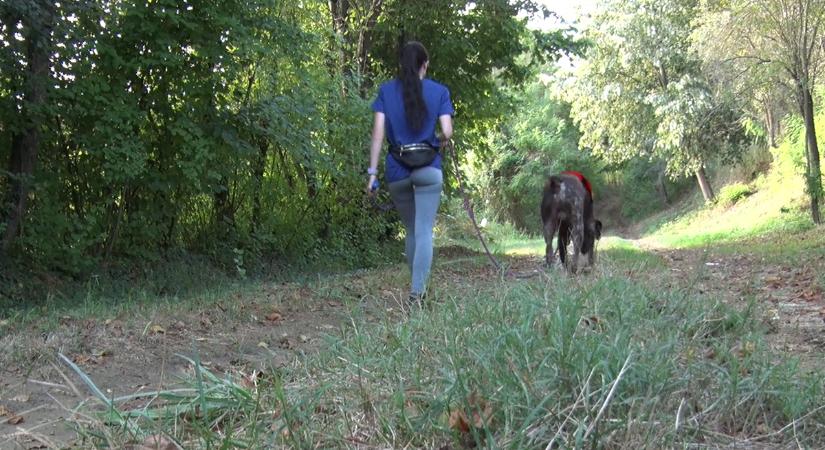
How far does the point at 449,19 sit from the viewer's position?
44.6 feet

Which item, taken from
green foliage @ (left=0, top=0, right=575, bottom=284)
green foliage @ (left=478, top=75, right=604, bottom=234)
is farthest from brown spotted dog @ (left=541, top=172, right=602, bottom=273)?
green foliage @ (left=478, top=75, right=604, bottom=234)

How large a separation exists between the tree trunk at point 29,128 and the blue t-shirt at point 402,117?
3.29m

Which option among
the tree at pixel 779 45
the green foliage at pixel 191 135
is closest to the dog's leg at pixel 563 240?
the green foliage at pixel 191 135

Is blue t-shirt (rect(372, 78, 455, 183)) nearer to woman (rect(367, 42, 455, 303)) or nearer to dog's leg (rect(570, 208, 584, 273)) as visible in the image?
woman (rect(367, 42, 455, 303))

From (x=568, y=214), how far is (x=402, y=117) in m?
3.27

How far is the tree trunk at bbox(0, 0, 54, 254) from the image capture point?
21.6ft

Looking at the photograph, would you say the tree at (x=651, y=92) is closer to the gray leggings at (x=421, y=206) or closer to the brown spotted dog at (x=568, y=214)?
the brown spotted dog at (x=568, y=214)

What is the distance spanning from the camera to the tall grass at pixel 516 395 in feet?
6.51

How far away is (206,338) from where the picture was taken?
189 inches

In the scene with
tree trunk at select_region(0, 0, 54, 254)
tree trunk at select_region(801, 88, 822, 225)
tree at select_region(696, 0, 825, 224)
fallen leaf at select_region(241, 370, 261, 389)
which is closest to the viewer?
fallen leaf at select_region(241, 370, 261, 389)

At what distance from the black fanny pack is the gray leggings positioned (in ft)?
0.19

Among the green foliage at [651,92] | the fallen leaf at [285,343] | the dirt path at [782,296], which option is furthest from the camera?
the green foliage at [651,92]

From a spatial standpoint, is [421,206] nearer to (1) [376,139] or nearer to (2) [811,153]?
(1) [376,139]

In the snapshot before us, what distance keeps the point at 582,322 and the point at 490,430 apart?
1.10 metres
